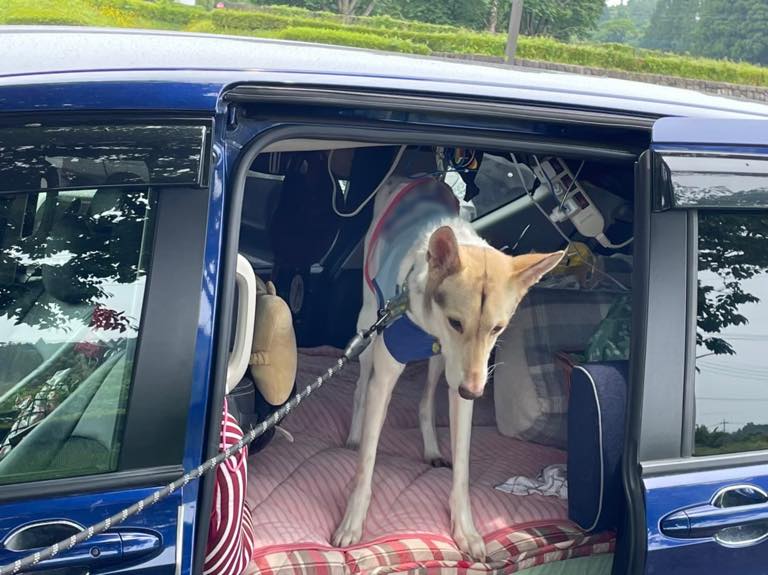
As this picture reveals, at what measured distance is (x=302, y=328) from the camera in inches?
157

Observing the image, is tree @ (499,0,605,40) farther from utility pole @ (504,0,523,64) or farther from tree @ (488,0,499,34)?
utility pole @ (504,0,523,64)

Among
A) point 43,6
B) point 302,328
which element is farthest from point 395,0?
point 302,328

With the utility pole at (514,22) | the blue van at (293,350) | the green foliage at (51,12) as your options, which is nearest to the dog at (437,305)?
the blue van at (293,350)

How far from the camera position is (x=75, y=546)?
1692 millimetres

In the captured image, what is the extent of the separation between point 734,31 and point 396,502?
63573 millimetres

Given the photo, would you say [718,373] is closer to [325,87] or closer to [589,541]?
[589,541]

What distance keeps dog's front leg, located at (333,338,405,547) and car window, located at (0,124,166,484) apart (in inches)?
38.3

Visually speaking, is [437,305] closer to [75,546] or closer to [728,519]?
[728,519]

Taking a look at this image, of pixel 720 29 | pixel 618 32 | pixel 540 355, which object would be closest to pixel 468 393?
pixel 540 355

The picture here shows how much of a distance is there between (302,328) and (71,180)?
2.33 metres

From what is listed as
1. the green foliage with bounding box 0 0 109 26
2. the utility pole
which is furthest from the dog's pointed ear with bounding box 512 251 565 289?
the green foliage with bounding box 0 0 109 26

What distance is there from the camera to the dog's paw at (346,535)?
8.38ft

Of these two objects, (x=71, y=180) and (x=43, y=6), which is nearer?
(x=71, y=180)

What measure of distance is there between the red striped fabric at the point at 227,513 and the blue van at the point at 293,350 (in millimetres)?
69
